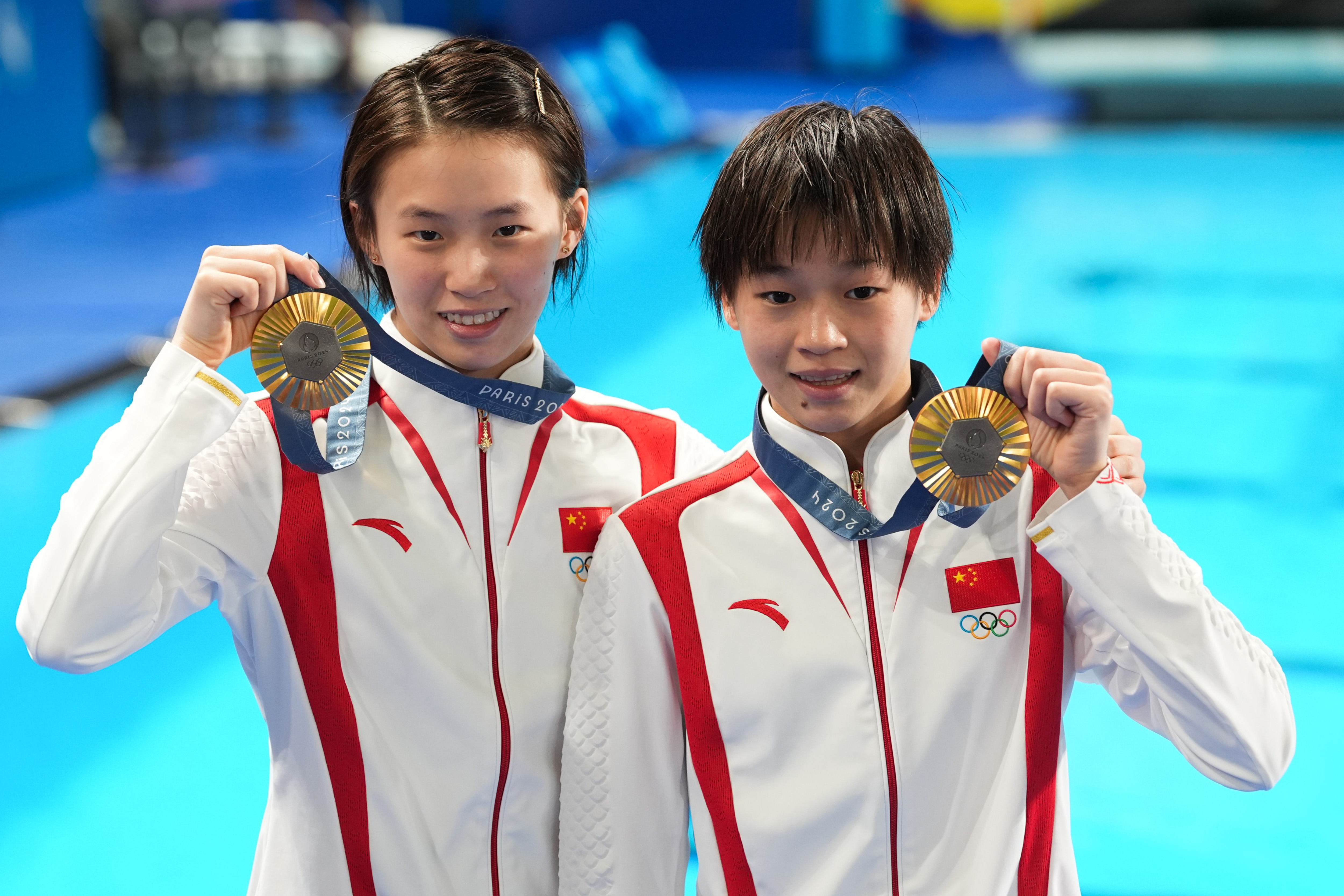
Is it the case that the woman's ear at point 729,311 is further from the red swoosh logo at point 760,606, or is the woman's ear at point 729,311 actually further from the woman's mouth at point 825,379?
the red swoosh logo at point 760,606

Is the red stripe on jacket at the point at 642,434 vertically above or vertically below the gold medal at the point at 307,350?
above

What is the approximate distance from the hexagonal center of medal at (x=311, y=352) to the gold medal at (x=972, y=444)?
74 centimetres

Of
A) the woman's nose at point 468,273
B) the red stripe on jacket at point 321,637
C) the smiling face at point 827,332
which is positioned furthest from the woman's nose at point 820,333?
the red stripe on jacket at point 321,637

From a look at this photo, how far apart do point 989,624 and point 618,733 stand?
51 centimetres

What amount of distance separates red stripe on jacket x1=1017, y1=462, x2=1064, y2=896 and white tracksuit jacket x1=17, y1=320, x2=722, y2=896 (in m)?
0.63

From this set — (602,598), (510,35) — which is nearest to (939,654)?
(602,598)

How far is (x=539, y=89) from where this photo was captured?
1.94 metres

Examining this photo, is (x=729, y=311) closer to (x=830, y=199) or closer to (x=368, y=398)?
(x=830, y=199)

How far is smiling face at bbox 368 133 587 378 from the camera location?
71.3 inches

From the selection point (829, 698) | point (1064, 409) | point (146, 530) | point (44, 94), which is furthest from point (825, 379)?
point (44, 94)

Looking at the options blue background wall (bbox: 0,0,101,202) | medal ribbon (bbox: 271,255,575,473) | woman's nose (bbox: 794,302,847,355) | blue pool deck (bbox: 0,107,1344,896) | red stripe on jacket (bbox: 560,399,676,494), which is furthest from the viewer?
blue background wall (bbox: 0,0,101,202)

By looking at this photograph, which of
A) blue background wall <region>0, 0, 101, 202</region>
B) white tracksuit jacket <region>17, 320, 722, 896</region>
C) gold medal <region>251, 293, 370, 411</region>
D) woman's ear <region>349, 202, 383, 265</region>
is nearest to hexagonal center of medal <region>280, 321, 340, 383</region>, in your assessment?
gold medal <region>251, 293, 370, 411</region>

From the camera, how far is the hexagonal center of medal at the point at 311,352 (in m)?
1.71

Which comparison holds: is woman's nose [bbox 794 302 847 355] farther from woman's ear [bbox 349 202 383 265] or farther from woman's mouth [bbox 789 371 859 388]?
woman's ear [bbox 349 202 383 265]
